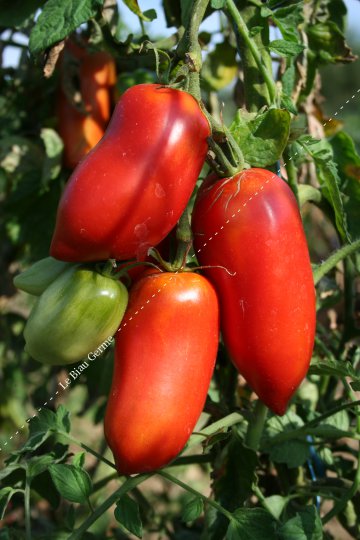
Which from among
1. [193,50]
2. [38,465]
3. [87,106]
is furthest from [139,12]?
[38,465]

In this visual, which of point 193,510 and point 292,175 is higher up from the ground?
point 292,175

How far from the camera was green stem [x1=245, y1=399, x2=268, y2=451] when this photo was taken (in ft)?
2.45

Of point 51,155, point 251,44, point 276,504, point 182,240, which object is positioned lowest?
point 276,504

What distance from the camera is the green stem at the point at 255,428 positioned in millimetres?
747

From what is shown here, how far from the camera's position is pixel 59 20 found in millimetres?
762

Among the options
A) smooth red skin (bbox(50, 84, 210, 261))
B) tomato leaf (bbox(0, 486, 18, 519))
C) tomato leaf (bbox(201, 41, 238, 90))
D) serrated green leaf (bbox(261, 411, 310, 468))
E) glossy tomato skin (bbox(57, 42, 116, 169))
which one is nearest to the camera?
smooth red skin (bbox(50, 84, 210, 261))

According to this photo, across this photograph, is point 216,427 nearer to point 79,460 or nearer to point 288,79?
point 79,460

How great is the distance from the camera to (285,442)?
82 centimetres

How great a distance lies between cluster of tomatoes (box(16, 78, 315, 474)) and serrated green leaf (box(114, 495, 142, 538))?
2.5 inches

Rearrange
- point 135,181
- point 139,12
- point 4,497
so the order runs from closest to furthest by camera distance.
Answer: point 135,181, point 4,497, point 139,12

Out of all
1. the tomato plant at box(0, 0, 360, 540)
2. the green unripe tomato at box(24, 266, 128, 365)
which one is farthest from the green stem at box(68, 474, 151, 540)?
the green unripe tomato at box(24, 266, 128, 365)

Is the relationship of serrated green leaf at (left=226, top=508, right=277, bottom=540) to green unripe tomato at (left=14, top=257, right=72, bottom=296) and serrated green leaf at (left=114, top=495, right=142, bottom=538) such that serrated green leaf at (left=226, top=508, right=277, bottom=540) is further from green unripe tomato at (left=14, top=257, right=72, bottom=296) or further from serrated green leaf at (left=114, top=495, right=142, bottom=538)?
green unripe tomato at (left=14, top=257, right=72, bottom=296)

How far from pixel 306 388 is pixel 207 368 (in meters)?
0.43

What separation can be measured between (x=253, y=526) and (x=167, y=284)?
0.82ft
